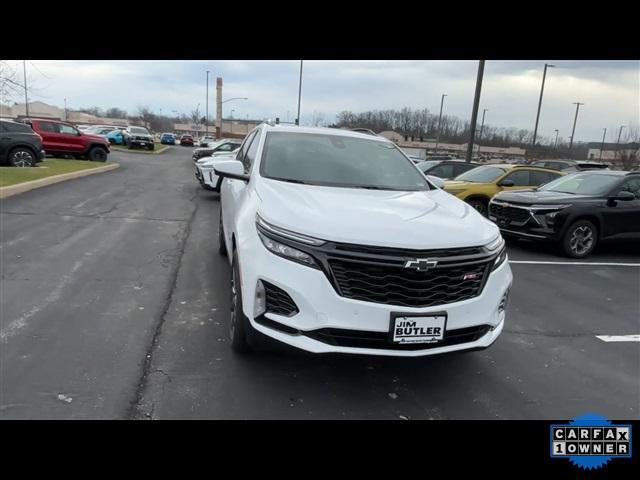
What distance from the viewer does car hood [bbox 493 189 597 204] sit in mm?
7922

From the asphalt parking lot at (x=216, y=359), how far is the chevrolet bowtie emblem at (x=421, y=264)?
76 cm

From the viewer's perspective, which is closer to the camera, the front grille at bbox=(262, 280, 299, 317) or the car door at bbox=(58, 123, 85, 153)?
the front grille at bbox=(262, 280, 299, 317)

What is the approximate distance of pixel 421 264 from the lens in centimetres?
279

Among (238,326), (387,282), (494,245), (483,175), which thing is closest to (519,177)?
(483,175)

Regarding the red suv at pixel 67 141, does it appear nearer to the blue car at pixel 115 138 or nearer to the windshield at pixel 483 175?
the windshield at pixel 483 175

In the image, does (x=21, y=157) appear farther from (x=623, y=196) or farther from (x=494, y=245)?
(x=623, y=196)

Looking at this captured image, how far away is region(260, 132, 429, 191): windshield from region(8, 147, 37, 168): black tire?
43.7ft

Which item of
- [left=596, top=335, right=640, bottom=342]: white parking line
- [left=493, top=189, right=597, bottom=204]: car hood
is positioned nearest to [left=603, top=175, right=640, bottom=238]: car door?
[left=493, top=189, right=597, bottom=204]: car hood

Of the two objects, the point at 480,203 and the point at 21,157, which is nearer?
the point at 480,203

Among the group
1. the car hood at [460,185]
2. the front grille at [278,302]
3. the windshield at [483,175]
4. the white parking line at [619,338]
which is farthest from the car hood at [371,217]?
the windshield at [483,175]

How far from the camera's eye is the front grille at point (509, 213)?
8.15 metres

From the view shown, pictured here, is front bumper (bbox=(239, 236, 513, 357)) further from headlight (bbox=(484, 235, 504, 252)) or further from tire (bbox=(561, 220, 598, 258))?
tire (bbox=(561, 220, 598, 258))
